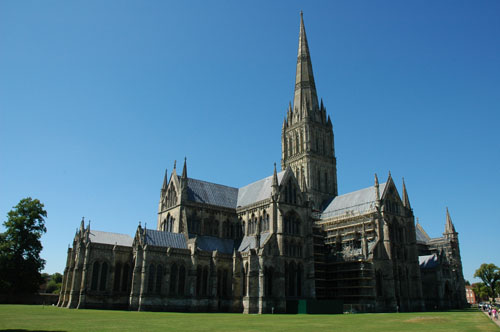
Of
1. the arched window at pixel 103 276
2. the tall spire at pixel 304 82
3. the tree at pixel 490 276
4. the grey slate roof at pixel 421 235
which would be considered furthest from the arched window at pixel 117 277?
the tree at pixel 490 276

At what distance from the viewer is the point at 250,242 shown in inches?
2397

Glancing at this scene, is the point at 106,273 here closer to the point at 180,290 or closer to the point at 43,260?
the point at 180,290

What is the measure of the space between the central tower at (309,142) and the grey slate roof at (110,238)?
33.6 meters

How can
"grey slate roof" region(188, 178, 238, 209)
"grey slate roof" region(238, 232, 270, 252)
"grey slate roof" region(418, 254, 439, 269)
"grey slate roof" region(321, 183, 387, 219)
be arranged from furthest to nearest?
"grey slate roof" region(418, 254, 439, 269)
"grey slate roof" region(321, 183, 387, 219)
"grey slate roof" region(188, 178, 238, 209)
"grey slate roof" region(238, 232, 270, 252)

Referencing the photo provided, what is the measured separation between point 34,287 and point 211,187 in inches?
1182

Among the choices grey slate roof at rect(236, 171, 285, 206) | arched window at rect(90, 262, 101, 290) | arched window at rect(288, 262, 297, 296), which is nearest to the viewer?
arched window at rect(90, 262, 101, 290)

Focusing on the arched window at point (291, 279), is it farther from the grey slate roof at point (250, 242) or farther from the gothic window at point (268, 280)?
the grey slate roof at point (250, 242)

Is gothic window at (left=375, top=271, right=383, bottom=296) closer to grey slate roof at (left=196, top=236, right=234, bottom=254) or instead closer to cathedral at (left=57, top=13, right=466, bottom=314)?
cathedral at (left=57, top=13, right=466, bottom=314)

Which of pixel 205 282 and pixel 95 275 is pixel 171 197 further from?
pixel 95 275

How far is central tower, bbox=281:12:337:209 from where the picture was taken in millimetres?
83688

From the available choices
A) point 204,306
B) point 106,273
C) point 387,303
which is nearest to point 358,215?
point 387,303

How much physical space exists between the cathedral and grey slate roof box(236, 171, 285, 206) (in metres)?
0.24

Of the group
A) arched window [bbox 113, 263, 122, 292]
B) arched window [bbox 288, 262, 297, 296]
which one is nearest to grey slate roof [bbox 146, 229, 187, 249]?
arched window [bbox 113, 263, 122, 292]

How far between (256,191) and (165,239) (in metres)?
18.1
